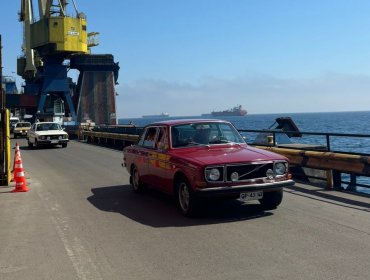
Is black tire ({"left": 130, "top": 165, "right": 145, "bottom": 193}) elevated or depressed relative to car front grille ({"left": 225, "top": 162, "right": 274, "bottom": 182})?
depressed

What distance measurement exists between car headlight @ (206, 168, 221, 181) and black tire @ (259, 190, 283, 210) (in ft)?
3.66

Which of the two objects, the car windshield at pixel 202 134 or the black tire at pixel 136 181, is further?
the black tire at pixel 136 181

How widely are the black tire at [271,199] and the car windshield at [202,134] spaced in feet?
4.11

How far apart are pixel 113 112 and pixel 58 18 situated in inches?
1020

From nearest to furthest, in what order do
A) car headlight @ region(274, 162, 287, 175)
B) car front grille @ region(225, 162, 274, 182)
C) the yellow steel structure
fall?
car front grille @ region(225, 162, 274, 182)
car headlight @ region(274, 162, 287, 175)
the yellow steel structure

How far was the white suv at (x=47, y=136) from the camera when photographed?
2773 cm

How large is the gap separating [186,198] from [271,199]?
4.91ft

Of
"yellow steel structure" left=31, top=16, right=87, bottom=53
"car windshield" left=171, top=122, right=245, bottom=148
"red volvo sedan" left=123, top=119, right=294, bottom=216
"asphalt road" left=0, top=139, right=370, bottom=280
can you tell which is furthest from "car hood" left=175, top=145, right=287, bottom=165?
"yellow steel structure" left=31, top=16, right=87, bottom=53

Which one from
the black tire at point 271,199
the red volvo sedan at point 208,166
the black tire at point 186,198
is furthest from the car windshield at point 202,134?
the black tire at point 271,199

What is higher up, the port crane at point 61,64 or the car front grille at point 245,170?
the port crane at point 61,64

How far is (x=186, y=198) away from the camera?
25.2 ft

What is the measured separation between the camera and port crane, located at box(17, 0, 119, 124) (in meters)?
67.4

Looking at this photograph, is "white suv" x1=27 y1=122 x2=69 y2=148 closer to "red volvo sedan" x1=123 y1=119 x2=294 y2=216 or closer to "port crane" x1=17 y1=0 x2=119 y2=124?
"red volvo sedan" x1=123 y1=119 x2=294 y2=216

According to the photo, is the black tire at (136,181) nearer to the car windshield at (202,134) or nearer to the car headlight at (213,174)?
the car windshield at (202,134)
